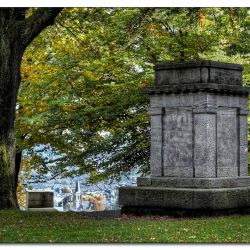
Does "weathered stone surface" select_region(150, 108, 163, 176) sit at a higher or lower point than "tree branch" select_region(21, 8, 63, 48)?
lower

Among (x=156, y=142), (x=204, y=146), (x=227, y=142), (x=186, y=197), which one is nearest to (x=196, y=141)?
(x=204, y=146)

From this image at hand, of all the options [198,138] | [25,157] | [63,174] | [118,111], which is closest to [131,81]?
[118,111]

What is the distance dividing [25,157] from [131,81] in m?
8.75

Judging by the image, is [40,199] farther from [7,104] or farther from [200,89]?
[200,89]

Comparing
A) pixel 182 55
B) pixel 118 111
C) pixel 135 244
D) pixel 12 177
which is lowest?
pixel 135 244

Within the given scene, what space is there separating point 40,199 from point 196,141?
5.98 metres

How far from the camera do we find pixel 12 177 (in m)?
18.0

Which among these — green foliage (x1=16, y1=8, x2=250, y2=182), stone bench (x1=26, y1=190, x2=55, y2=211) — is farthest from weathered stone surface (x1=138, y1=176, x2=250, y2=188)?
green foliage (x1=16, y1=8, x2=250, y2=182)

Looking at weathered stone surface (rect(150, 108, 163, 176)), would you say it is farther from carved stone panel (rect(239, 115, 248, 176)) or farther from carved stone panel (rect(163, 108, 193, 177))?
carved stone panel (rect(239, 115, 248, 176))

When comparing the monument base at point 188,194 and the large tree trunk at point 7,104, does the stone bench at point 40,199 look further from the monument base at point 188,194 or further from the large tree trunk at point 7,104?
the monument base at point 188,194

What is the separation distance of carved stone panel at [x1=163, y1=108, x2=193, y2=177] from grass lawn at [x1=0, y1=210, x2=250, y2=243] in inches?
48.3

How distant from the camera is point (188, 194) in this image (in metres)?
16.2

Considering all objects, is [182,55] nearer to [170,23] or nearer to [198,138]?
[170,23]

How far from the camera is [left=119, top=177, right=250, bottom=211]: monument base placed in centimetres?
1605
